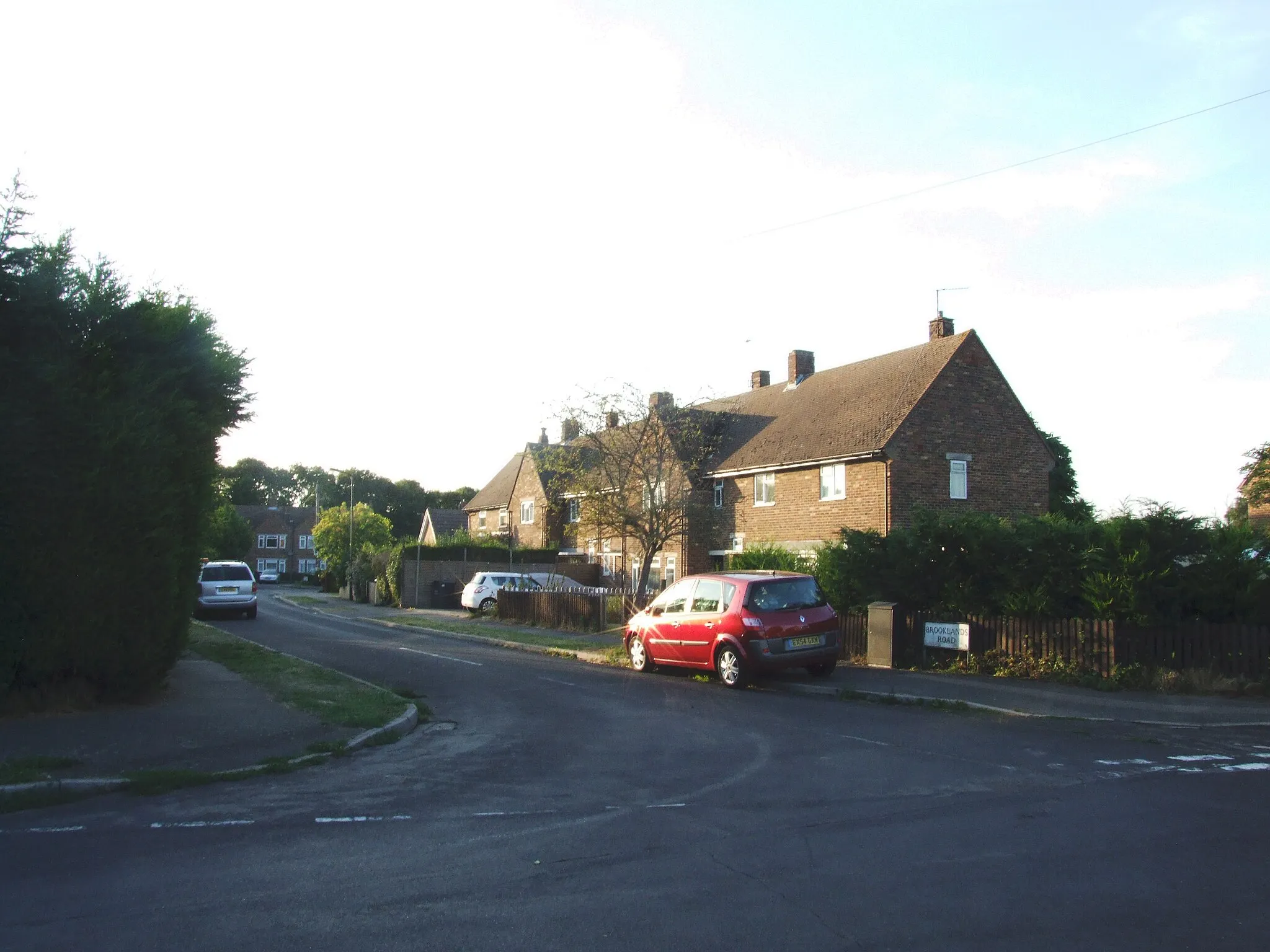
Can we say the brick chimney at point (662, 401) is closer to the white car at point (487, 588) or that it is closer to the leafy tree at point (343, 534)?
the white car at point (487, 588)

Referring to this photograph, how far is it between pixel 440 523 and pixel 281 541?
4763cm

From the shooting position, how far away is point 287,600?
5256 cm

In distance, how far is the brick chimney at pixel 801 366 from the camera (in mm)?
41312

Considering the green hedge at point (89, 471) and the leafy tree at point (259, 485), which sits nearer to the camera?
the green hedge at point (89, 471)

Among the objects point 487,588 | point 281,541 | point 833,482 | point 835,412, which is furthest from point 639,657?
point 281,541

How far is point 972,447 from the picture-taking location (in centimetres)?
3291

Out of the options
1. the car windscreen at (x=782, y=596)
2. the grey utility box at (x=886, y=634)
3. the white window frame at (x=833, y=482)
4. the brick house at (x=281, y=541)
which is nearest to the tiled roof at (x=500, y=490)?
the white window frame at (x=833, y=482)

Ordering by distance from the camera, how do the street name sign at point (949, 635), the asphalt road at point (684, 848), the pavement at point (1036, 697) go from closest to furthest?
the asphalt road at point (684, 848), the pavement at point (1036, 697), the street name sign at point (949, 635)

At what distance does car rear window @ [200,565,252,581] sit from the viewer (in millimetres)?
32625

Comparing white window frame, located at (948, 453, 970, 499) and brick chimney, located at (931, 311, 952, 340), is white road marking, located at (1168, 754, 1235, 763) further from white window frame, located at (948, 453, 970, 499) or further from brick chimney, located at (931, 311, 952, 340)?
brick chimney, located at (931, 311, 952, 340)

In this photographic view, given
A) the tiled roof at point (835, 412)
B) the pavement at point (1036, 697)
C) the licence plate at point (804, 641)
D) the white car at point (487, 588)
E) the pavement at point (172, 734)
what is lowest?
the pavement at point (172, 734)

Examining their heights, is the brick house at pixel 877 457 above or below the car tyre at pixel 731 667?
above

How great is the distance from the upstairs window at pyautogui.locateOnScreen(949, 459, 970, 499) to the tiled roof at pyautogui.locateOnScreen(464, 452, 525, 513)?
1201 inches

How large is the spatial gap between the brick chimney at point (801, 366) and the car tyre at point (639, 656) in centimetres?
2366
